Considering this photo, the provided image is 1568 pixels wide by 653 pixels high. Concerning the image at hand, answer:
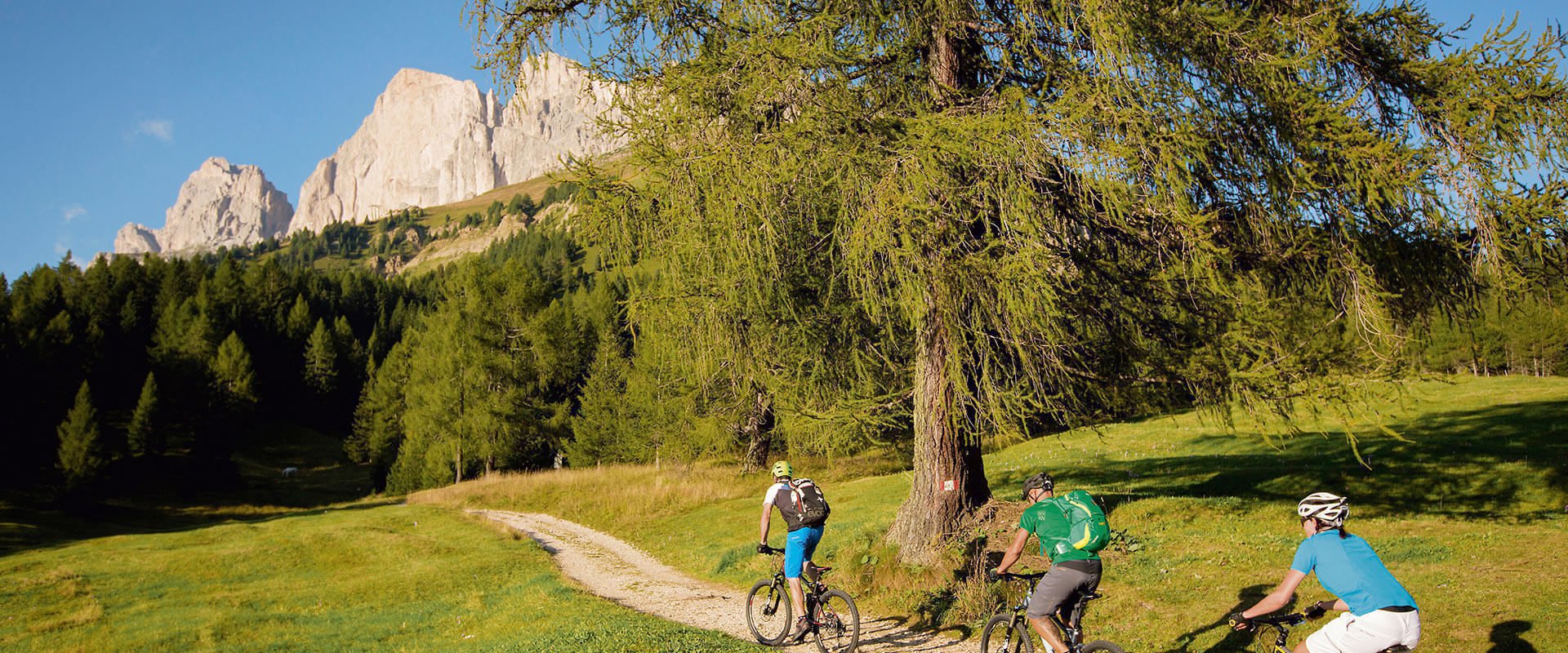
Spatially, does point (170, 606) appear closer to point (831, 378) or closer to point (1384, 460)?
point (831, 378)

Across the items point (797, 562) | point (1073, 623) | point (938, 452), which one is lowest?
point (1073, 623)

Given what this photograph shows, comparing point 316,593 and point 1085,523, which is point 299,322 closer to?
point 316,593

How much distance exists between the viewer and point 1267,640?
301 inches


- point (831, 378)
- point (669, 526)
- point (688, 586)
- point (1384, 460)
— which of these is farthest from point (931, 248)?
point (669, 526)

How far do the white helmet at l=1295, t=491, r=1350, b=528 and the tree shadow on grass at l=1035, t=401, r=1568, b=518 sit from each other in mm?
6729

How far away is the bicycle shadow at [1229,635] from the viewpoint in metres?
8.25

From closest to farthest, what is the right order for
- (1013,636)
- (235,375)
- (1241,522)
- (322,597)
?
(1013,636) < (1241,522) < (322,597) < (235,375)

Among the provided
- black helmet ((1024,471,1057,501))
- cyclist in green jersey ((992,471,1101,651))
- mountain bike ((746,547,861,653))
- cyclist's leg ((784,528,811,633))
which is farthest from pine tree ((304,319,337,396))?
cyclist in green jersey ((992,471,1101,651))

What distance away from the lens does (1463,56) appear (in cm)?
986

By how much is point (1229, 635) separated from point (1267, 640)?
0.86 meters

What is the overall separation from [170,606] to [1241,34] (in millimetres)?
24475

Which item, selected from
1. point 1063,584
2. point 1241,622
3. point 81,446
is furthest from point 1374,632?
point 81,446

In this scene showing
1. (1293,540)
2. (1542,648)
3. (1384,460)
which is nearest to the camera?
(1542,648)

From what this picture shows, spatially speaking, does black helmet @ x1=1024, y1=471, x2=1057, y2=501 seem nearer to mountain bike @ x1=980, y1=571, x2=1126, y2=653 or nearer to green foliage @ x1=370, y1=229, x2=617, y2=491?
mountain bike @ x1=980, y1=571, x2=1126, y2=653
